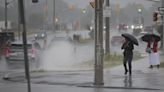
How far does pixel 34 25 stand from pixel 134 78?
126 metres

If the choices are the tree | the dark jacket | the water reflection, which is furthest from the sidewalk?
the tree

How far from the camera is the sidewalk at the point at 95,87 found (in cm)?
2005

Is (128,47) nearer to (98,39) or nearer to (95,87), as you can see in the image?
(98,39)

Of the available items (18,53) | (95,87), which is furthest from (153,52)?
(18,53)

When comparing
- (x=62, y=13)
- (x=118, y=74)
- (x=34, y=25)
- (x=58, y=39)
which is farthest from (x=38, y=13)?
(x=118, y=74)

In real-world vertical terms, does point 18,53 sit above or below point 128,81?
above

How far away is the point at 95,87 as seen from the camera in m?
20.9

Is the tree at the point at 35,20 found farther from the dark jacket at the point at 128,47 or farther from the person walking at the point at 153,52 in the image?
the dark jacket at the point at 128,47

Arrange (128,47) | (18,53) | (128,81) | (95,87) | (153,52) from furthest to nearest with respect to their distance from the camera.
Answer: (18,53) < (153,52) < (128,47) < (128,81) < (95,87)

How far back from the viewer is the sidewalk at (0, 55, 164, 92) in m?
20.0

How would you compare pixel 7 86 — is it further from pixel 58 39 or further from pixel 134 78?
pixel 58 39

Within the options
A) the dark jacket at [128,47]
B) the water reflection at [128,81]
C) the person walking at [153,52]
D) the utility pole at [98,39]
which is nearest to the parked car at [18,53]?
the person walking at [153,52]

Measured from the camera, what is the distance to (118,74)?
2609cm

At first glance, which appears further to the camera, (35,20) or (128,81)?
(35,20)
